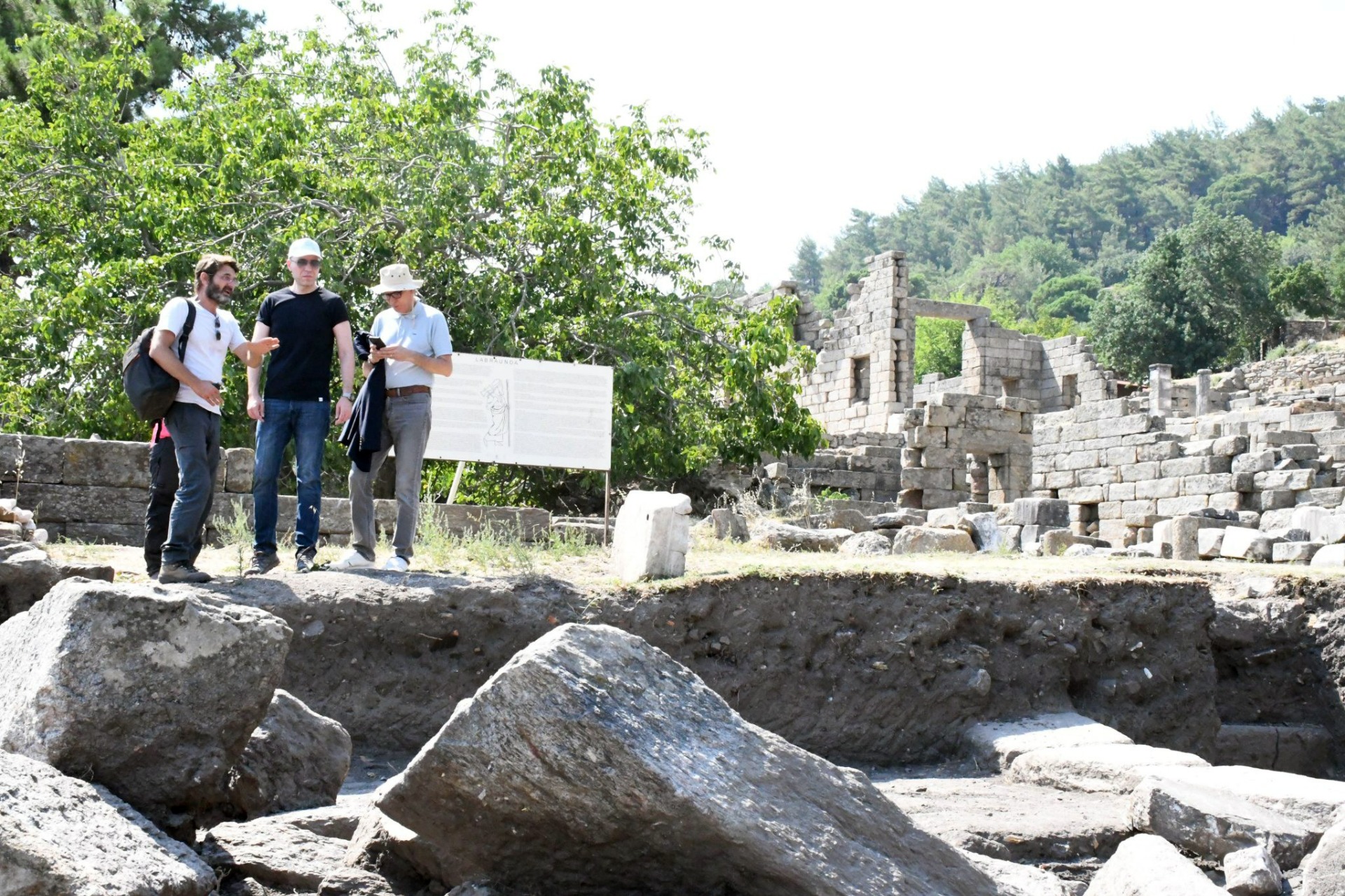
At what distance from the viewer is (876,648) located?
748cm

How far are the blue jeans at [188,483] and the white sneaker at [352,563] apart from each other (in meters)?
0.71

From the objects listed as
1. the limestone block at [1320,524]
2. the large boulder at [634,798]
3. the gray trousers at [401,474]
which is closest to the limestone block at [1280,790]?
the large boulder at [634,798]

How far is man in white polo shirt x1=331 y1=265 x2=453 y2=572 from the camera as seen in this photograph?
7.00m

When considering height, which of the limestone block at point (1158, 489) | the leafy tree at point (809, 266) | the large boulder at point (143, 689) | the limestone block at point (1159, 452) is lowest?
the large boulder at point (143, 689)

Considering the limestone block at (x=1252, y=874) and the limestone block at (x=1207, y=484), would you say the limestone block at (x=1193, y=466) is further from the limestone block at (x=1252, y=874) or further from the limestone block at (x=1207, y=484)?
the limestone block at (x=1252, y=874)

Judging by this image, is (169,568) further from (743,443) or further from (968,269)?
(968,269)

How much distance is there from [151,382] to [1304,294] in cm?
4949

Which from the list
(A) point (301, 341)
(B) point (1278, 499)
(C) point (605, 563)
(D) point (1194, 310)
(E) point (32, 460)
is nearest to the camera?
(A) point (301, 341)

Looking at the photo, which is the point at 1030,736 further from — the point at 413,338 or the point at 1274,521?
the point at 1274,521

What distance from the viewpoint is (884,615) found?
7.55 meters

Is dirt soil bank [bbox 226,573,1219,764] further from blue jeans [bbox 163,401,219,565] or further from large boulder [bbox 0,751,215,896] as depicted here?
large boulder [bbox 0,751,215,896]

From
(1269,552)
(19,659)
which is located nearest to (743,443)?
(1269,552)

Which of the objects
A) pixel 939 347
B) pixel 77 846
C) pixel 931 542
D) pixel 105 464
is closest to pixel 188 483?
pixel 77 846

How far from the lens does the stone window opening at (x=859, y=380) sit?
99.0 ft
